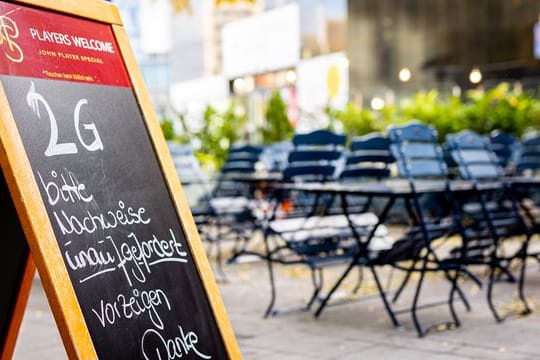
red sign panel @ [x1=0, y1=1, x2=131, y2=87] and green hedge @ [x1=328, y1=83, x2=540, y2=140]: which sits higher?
red sign panel @ [x1=0, y1=1, x2=131, y2=87]

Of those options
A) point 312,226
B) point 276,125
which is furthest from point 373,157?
point 276,125

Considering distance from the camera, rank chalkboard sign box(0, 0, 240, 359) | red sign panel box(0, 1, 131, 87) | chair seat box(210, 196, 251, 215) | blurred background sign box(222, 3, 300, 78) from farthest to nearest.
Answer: blurred background sign box(222, 3, 300, 78) → chair seat box(210, 196, 251, 215) → red sign panel box(0, 1, 131, 87) → chalkboard sign box(0, 0, 240, 359)

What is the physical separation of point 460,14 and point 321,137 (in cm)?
2173

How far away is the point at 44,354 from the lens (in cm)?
484

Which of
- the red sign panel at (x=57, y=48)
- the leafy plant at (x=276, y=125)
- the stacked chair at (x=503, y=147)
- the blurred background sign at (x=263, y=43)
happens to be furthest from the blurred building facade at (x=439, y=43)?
the red sign panel at (x=57, y=48)

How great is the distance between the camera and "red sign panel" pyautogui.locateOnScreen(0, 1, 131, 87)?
2.96 meters

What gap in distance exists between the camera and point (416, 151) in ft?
19.4

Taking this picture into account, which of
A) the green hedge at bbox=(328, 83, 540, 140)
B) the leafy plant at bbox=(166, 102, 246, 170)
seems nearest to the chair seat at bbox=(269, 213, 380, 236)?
the green hedge at bbox=(328, 83, 540, 140)

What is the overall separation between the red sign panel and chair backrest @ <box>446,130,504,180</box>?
11.7 feet

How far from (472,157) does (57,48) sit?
13.4ft

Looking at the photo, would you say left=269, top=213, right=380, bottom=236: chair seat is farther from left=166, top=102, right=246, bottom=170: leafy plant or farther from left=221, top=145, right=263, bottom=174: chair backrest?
left=166, top=102, right=246, bottom=170: leafy plant

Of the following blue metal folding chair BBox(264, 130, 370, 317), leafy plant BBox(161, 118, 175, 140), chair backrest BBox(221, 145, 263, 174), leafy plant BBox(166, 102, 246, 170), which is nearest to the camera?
blue metal folding chair BBox(264, 130, 370, 317)

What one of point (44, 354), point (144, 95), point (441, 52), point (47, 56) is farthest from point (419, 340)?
point (441, 52)

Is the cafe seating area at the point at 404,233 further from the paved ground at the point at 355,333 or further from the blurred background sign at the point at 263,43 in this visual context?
the blurred background sign at the point at 263,43
